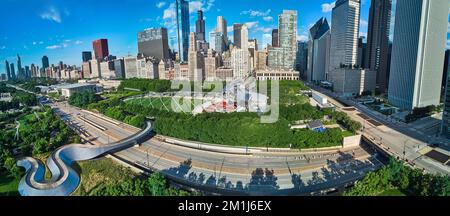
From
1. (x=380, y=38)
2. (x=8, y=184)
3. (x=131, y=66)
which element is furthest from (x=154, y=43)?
(x=8, y=184)

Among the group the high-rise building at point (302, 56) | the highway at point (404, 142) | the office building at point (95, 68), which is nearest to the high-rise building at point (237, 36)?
the high-rise building at point (302, 56)

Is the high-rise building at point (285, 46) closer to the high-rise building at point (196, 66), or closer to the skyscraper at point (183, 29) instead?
the high-rise building at point (196, 66)

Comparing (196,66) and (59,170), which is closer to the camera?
(59,170)

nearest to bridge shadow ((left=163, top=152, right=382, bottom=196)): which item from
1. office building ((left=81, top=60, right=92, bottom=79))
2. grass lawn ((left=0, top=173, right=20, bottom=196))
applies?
grass lawn ((left=0, top=173, right=20, bottom=196))

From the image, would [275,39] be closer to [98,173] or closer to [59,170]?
[98,173]

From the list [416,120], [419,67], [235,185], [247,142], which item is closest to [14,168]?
[235,185]

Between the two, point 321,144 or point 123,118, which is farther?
point 123,118

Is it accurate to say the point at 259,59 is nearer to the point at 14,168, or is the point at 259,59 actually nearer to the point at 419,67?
the point at 419,67
